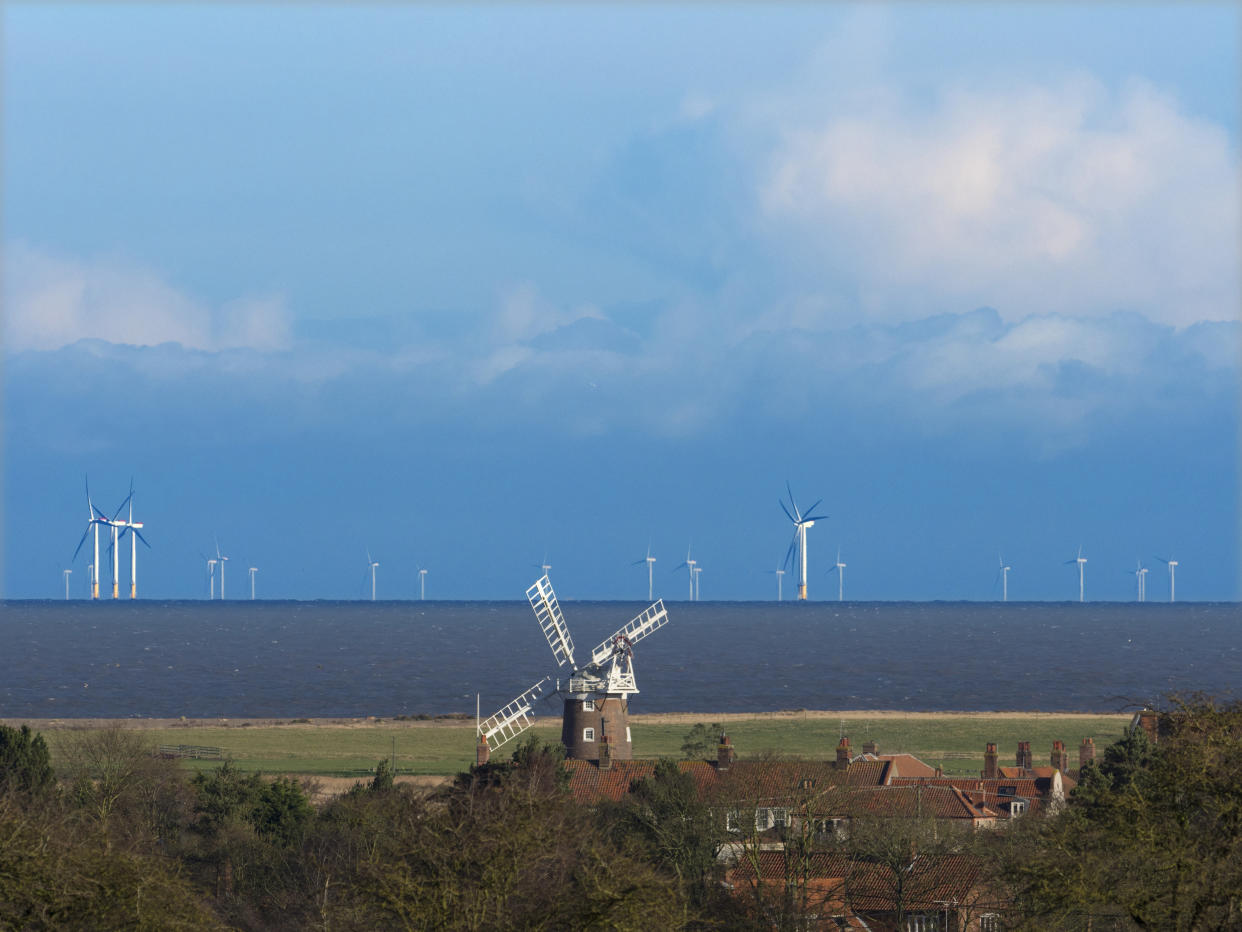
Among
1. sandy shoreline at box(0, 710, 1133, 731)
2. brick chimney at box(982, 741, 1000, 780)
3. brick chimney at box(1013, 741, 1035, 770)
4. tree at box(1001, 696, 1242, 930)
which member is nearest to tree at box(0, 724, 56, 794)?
brick chimney at box(982, 741, 1000, 780)

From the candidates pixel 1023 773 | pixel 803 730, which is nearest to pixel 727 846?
pixel 1023 773

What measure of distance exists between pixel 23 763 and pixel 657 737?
174ft

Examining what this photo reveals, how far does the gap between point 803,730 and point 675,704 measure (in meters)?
29.2

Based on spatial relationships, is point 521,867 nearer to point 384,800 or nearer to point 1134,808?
point 1134,808

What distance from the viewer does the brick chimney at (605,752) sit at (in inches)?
2546

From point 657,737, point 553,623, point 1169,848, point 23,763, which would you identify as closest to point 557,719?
point 657,737

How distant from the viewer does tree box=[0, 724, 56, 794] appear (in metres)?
54.8

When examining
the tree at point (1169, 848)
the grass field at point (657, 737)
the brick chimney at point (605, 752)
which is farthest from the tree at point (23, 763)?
the tree at point (1169, 848)

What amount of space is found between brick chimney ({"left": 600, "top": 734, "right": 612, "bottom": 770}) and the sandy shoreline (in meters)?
48.5

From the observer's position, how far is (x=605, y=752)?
66625mm

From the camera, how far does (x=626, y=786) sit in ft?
196

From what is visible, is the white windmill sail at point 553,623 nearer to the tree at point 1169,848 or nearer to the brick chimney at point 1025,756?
the brick chimney at point 1025,756

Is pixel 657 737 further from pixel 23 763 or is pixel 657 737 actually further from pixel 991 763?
pixel 23 763

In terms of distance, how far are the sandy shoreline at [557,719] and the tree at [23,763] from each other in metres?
53.9
